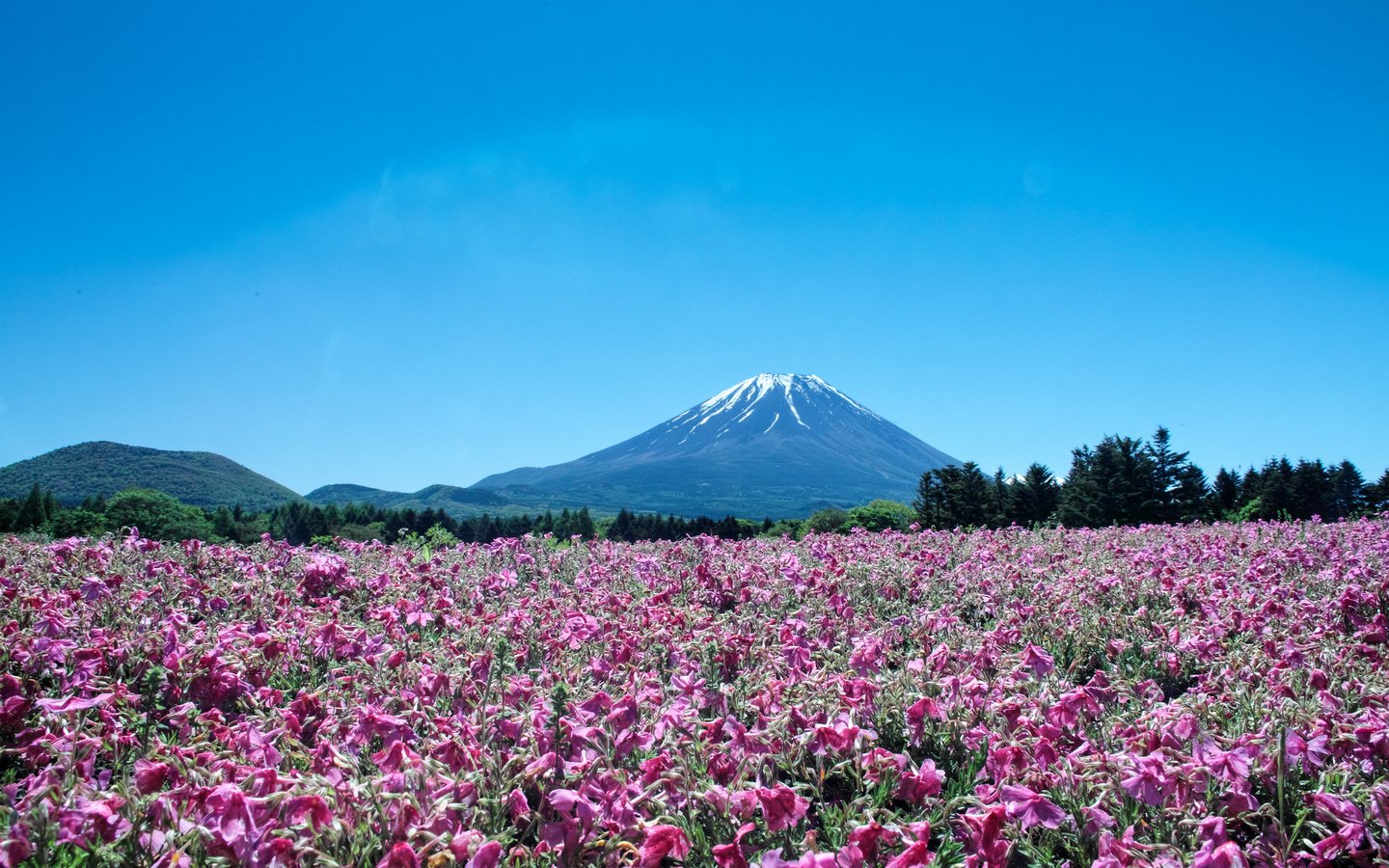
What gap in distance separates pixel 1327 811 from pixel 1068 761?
1.99 feet

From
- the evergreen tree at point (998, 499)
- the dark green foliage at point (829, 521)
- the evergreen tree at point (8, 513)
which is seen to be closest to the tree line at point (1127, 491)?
the evergreen tree at point (998, 499)

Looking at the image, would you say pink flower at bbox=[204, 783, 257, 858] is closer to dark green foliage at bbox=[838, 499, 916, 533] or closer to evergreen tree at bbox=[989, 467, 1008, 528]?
dark green foliage at bbox=[838, 499, 916, 533]

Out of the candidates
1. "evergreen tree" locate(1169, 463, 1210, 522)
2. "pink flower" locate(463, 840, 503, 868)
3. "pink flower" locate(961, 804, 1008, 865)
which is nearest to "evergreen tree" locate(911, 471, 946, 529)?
"evergreen tree" locate(1169, 463, 1210, 522)

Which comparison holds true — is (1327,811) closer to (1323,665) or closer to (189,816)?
(1323,665)

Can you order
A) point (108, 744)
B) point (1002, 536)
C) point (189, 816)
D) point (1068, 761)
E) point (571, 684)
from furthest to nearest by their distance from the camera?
point (1002, 536)
point (571, 684)
point (108, 744)
point (1068, 761)
point (189, 816)

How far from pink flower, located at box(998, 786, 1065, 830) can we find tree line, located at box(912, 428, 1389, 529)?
46860 millimetres

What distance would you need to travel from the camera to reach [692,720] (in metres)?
2.62

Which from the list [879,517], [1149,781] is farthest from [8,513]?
[1149,781]

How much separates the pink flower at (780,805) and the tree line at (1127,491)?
47116 millimetres

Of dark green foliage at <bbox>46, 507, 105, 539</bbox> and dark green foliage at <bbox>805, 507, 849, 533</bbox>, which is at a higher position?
dark green foliage at <bbox>46, 507, 105, 539</bbox>

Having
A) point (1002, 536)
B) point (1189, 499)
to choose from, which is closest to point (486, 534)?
point (1189, 499)

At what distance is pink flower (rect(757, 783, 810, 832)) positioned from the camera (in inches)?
77.5

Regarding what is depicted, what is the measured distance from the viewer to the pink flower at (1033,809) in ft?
6.66

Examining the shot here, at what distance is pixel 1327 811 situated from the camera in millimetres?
2008
